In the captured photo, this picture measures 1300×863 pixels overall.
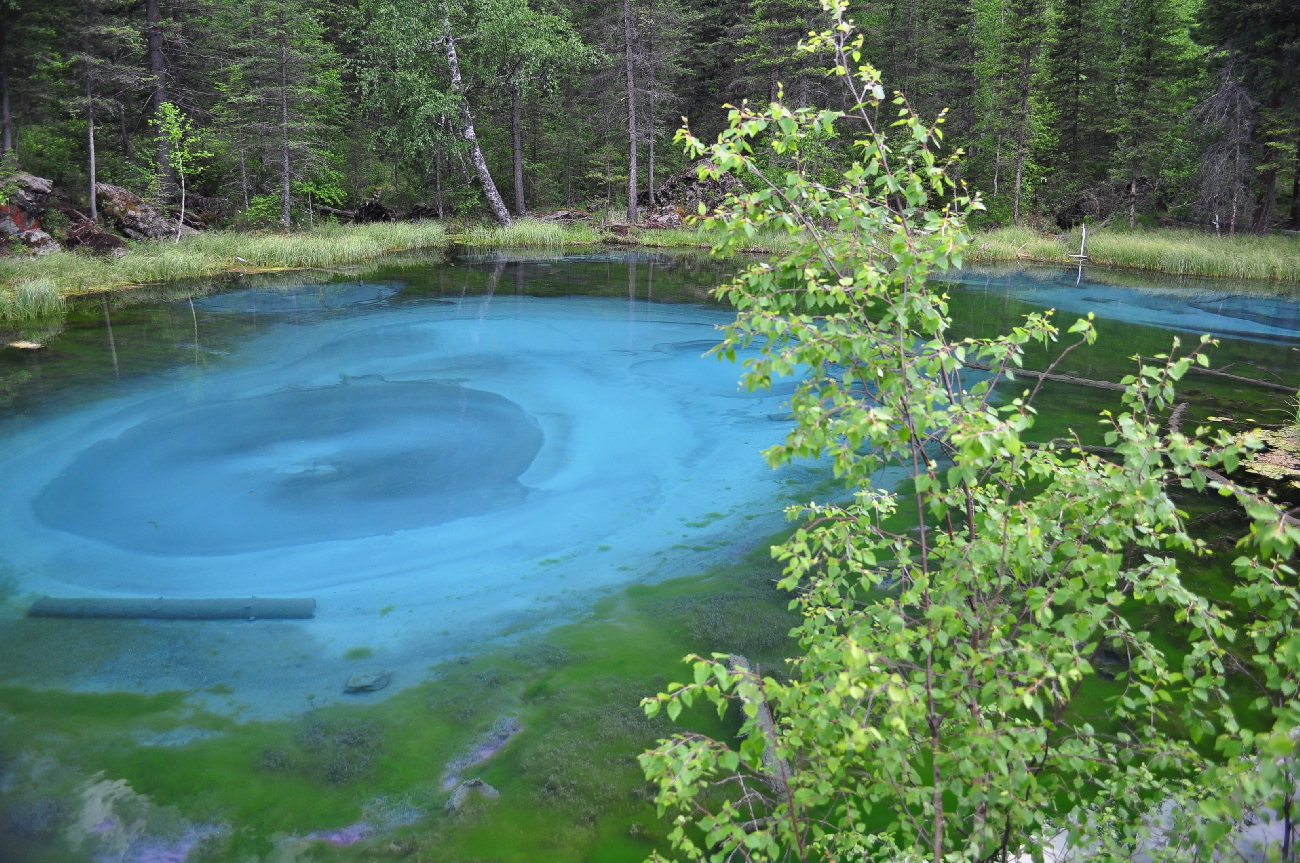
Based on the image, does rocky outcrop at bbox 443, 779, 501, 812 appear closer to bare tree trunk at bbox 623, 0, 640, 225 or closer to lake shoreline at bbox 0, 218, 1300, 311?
lake shoreline at bbox 0, 218, 1300, 311

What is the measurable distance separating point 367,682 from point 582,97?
1039 inches

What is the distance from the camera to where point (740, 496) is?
22.1ft

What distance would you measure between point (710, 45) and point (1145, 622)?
30199 millimetres

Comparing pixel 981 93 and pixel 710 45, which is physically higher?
pixel 710 45

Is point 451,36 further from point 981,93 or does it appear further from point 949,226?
point 949,226

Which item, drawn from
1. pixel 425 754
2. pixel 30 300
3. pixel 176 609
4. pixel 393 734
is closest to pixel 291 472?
pixel 176 609

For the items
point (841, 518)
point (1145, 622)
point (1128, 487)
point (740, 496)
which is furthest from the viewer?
point (740, 496)

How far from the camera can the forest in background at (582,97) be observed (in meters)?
20.3

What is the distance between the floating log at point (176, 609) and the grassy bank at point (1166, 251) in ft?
57.7

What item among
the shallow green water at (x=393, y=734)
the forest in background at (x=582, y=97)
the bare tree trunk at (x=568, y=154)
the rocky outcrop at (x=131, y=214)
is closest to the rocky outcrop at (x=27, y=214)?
the forest in background at (x=582, y=97)

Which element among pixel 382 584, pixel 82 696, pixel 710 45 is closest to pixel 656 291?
pixel 382 584

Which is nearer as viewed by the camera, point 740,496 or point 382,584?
point 382,584

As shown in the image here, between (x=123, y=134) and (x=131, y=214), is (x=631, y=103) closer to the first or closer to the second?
(x=131, y=214)

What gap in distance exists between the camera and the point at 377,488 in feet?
21.9
